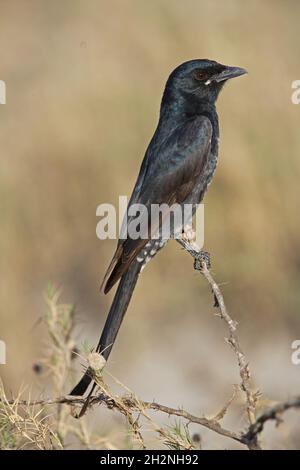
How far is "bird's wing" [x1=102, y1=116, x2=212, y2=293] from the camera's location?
15.5 feet

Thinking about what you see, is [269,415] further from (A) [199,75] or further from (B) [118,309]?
(A) [199,75]

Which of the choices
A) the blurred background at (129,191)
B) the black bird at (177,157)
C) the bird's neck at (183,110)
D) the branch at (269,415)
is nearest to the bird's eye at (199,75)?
the black bird at (177,157)

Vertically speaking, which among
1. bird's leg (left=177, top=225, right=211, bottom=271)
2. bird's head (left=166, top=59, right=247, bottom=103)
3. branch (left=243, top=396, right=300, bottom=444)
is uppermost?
bird's head (left=166, top=59, right=247, bottom=103)

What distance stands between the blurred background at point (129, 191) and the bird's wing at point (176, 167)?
1.61 m

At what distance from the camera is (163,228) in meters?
4.72

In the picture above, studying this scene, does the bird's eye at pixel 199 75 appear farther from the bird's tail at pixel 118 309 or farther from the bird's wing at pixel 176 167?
the bird's tail at pixel 118 309

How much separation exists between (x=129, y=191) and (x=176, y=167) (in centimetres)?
254

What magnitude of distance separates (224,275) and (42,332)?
4.44 ft

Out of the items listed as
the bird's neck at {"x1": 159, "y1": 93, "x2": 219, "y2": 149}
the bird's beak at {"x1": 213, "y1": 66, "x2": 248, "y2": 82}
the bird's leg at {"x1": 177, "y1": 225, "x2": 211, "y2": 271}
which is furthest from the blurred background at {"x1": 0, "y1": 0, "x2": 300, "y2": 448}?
the bird's beak at {"x1": 213, "y1": 66, "x2": 248, "y2": 82}

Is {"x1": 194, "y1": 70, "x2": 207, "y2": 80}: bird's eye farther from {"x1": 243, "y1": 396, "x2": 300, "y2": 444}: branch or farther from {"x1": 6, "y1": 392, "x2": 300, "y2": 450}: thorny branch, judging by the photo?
Result: {"x1": 243, "y1": 396, "x2": 300, "y2": 444}: branch

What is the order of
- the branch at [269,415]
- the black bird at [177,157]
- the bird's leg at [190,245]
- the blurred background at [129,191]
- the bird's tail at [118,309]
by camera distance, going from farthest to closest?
the blurred background at [129,191], the bird's leg at [190,245], the black bird at [177,157], the bird's tail at [118,309], the branch at [269,415]

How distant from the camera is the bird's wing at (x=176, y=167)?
15.5 ft

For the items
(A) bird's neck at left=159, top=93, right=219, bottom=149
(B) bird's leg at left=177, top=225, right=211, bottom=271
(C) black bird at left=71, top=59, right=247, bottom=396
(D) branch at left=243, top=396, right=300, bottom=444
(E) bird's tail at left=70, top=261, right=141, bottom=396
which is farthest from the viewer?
(A) bird's neck at left=159, top=93, right=219, bottom=149

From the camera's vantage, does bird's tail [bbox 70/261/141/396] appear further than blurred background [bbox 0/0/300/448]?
No
